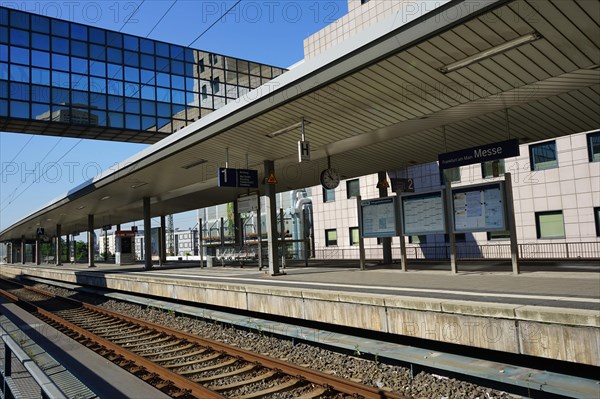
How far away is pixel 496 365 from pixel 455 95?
18.1 feet

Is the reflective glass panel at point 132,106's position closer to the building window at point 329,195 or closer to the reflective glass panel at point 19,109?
the reflective glass panel at point 19,109

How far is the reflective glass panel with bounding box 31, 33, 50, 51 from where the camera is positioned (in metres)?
27.3

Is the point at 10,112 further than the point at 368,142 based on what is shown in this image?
Yes

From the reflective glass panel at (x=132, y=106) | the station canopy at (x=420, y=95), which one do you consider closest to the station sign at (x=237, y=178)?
the station canopy at (x=420, y=95)

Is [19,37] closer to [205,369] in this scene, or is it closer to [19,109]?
[19,109]

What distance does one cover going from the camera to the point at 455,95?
9.75m

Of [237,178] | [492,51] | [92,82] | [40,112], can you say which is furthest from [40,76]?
[492,51]

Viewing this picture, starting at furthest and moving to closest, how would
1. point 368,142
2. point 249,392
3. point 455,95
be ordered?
point 368,142
point 455,95
point 249,392

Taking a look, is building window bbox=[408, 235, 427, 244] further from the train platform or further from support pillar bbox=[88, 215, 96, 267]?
support pillar bbox=[88, 215, 96, 267]

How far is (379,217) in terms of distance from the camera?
1387cm

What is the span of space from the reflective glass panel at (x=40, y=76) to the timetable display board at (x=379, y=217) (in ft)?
71.1

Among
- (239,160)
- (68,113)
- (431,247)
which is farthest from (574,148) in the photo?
(68,113)

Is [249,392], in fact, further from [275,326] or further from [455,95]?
[455,95]

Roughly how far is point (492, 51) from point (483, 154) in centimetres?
402
